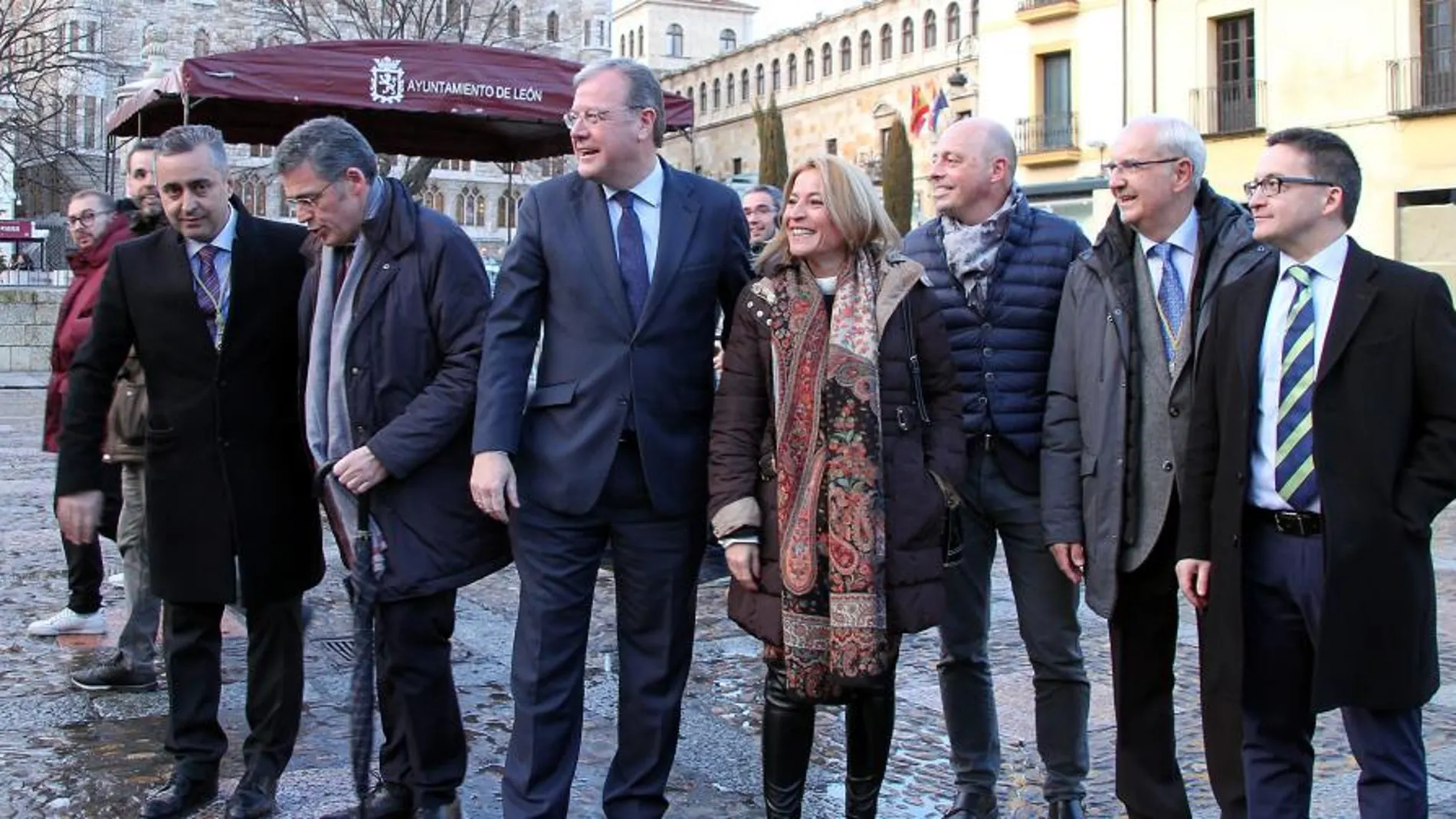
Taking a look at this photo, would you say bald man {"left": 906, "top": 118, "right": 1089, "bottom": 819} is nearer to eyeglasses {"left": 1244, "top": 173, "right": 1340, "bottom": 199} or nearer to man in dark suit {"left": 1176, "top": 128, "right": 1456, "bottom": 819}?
man in dark suit {"left": 1176, "top": 128, "right": 1456, "bottom": 819}

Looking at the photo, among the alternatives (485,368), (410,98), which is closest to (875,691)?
(485,368)

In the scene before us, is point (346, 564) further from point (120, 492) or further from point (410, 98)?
point (410, 98)

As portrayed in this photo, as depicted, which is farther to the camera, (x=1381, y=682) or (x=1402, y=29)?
(x=1402, y=29)

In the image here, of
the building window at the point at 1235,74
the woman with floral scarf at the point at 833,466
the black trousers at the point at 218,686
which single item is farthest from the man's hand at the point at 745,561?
the building window at the point at 1235,74

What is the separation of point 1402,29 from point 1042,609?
2787 centimetres

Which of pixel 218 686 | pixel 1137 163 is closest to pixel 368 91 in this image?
pixel 218 686

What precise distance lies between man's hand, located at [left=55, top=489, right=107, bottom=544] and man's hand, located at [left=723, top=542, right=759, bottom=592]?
2001 mm

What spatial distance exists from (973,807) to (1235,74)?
30484mm

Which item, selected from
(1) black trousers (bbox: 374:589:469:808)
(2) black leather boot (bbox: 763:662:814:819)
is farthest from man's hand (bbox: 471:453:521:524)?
(2) black leather boot (bbox: 763:662:814:819)

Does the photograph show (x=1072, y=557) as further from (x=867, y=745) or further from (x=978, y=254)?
(x=978, y=254)

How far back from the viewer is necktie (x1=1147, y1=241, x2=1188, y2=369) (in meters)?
4.18

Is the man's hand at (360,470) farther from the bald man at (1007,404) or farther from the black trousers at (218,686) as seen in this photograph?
the bald man at (1007,404)

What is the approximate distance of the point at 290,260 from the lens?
474 cm

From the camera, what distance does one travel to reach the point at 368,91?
10484 millimetres
